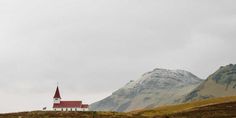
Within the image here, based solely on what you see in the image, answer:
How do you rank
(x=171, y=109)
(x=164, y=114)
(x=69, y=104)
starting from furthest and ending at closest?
(x=69, y=104) < (x=171, y=109) < (x=164, y=114)

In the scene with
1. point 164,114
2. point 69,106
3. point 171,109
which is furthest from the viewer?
point 69,106

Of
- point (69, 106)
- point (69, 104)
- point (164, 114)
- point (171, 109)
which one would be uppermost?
point (69, 104)

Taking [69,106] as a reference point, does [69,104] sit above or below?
above

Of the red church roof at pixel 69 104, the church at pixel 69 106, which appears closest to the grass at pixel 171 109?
the church at pixel 69 106

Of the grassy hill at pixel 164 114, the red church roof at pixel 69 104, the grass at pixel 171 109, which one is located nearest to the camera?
the grassy hill at pixel 164 114

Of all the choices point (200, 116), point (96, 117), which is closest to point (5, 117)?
point (96, 117)

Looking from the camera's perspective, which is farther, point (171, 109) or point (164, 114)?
point (171, 109)

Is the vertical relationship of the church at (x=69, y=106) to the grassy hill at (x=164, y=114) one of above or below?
above

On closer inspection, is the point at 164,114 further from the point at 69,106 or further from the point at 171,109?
the point at 69,106

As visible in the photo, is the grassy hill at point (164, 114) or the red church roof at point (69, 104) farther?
the red church roof at point (69, 104)

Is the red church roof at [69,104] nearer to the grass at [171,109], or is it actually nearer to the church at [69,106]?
the church at [69,106]

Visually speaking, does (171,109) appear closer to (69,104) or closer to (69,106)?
(69,106)

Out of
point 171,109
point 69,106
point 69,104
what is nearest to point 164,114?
point 171,109

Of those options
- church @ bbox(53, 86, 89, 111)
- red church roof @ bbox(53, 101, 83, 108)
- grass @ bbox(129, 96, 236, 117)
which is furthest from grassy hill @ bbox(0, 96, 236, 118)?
red church roof @ bbox(53, 101, 83, 108)
